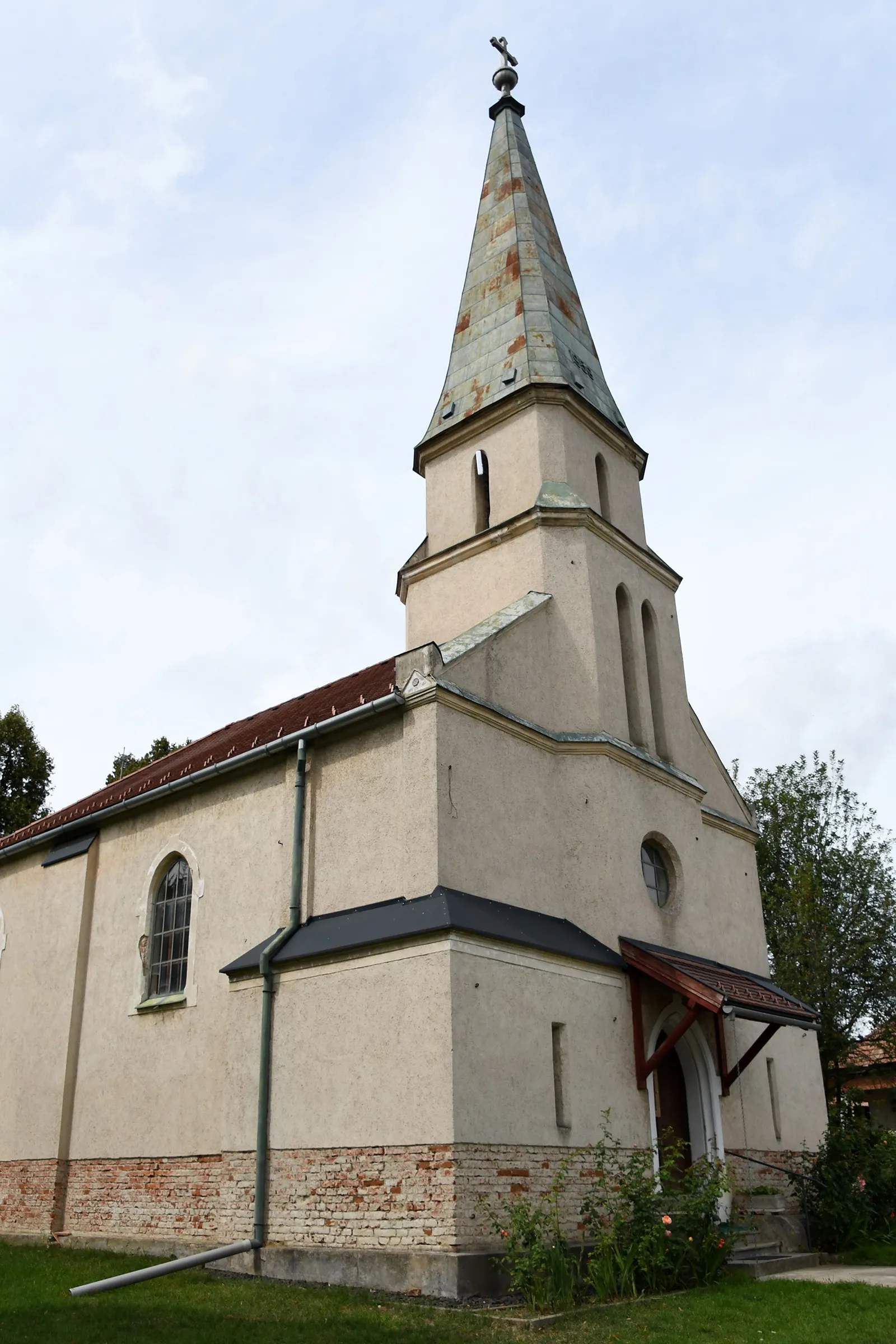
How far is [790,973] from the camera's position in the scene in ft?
90.7

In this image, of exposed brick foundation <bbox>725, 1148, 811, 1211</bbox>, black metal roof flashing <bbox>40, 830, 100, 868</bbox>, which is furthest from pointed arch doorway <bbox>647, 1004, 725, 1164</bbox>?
black metal roof flashing <bbox>40, 830, 100, 868</bbox>

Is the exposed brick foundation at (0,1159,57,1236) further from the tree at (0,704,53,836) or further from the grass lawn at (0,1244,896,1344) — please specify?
the tree at (0,704,53,836)

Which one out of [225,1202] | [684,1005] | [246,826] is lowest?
[225,1202]

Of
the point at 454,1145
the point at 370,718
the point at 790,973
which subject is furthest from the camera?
the point at 790,973

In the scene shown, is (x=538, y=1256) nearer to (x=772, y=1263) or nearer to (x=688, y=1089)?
(x=772, y=1263)

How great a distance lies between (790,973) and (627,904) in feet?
52.8

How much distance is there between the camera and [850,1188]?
1403 cm

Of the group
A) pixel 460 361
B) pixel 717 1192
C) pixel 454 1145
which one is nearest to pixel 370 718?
pixel 454 1145

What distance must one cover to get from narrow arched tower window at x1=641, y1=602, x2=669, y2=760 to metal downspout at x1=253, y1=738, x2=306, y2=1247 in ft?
18.8

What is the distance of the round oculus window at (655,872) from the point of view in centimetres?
1491

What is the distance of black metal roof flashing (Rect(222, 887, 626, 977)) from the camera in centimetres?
1119

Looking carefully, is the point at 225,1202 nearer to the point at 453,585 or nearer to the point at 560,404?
the point at 453,585

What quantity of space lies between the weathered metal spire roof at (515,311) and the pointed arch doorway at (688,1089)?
10.1 m

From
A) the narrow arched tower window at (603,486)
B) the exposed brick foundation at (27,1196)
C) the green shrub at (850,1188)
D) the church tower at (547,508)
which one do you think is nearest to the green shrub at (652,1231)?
the green shrub at (850,1188)
